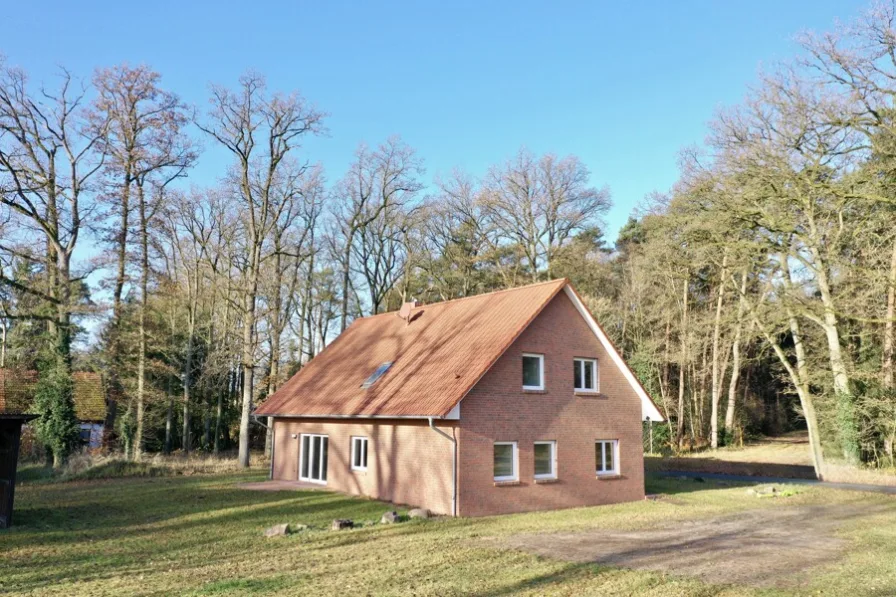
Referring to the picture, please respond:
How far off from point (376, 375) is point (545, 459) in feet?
19.2

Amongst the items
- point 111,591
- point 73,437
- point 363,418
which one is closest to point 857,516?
point 363,418

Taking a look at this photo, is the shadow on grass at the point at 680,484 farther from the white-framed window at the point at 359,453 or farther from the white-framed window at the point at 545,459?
the white-framed window at the point at 359,453

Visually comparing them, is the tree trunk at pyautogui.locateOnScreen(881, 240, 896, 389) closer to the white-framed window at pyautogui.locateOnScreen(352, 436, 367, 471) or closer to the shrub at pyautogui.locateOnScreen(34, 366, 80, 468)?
the white-framed window at pyautogui.locateOnScreen(352, 436, 367, 471)

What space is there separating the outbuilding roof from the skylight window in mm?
44

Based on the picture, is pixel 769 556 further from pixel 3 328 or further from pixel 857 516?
pixel 3 328

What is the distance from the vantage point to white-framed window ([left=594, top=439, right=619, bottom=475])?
783 inches

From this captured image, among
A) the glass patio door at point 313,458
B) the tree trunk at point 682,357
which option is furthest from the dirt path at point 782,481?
the glass patio door at point 313,458

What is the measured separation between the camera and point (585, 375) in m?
20.1

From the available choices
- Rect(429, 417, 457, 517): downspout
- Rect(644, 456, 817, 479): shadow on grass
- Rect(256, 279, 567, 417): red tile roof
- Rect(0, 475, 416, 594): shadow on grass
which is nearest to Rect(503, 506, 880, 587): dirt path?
Rect(429, 417, 457, 517): downspout

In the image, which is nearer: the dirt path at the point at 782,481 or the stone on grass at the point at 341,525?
the stone on grass at the point at 341,525

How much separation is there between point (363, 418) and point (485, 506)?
4.53 meters

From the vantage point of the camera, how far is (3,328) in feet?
136

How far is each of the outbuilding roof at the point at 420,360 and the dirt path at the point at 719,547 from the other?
4811mm

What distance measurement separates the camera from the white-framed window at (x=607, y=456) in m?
19.9
